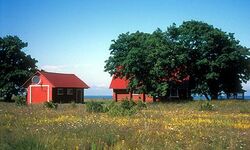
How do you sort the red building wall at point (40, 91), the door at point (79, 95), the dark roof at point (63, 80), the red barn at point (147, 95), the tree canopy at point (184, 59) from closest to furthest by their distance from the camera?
the tree canopy at point (184, 59), the red barn at point (147, 95), the red building wall at point (40, 91), the dark roof at point (63, 80), the door at point (79, 95)

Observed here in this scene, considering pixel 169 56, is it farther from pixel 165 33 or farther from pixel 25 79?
pixel 25 79

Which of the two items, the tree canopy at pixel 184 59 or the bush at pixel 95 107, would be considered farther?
the tree canopy at pixel 184 59

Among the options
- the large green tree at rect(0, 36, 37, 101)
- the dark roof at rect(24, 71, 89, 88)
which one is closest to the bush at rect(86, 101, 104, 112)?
the dark roof at rect(24, 71, 89, 88)

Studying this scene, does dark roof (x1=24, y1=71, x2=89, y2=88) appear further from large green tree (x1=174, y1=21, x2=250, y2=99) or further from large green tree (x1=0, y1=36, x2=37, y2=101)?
large green tree (x1=174, y1=21, x2=250, y2=99)

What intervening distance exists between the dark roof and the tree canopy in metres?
10.3

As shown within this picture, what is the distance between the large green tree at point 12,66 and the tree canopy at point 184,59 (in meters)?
17.1

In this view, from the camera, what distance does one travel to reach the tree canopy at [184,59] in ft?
161

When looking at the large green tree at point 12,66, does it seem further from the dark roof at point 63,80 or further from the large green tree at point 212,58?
the large green tree at point 212,58

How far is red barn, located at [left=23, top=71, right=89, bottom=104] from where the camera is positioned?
195 feet

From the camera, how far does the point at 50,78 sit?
198 ft

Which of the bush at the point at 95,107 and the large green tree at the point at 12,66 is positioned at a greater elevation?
the large green tree at the point at 12,66

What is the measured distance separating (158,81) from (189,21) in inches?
369

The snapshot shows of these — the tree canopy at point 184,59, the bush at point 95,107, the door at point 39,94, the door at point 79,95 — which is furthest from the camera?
the door at point 79,95

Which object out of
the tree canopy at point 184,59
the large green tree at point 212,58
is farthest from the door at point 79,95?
the large green tree at point 212,58
